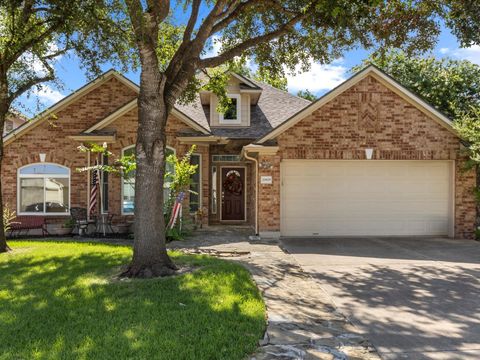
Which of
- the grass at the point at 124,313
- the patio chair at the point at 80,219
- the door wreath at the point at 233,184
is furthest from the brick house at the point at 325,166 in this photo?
the grass at the point at 124,313

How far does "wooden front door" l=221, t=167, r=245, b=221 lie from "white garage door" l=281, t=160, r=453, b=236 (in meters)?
4.26

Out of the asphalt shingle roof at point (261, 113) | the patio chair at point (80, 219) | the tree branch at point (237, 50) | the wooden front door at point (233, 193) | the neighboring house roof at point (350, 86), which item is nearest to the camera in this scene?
the tree branch at point (237, 50)

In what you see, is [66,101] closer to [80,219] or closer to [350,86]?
[80,219]

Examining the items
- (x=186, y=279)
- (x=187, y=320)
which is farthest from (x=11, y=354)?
(x=186, y=279)

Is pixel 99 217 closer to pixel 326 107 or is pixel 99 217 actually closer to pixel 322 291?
pixel 326 107

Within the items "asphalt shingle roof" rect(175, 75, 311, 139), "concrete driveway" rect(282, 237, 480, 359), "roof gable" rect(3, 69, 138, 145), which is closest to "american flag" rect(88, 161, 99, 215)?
"roof gable" rect(3, 69, 138, 145)

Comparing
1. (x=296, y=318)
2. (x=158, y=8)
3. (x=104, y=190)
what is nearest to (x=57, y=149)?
(x=104, y=190)

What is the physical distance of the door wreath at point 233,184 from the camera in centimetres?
1670

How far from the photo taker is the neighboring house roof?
12.3 meters

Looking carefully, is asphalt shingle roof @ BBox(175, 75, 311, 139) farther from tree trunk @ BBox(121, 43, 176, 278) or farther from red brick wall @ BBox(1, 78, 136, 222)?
tree trunk @ BBox(121, 43, 176, 278)

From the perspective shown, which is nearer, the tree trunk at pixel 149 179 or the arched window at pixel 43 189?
the tree trunk at pixel 149 179

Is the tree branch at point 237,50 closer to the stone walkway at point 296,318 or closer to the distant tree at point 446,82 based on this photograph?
the stone walkway at point 296,318

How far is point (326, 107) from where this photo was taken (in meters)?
12.4

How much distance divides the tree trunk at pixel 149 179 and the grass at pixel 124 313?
0.49 metres
